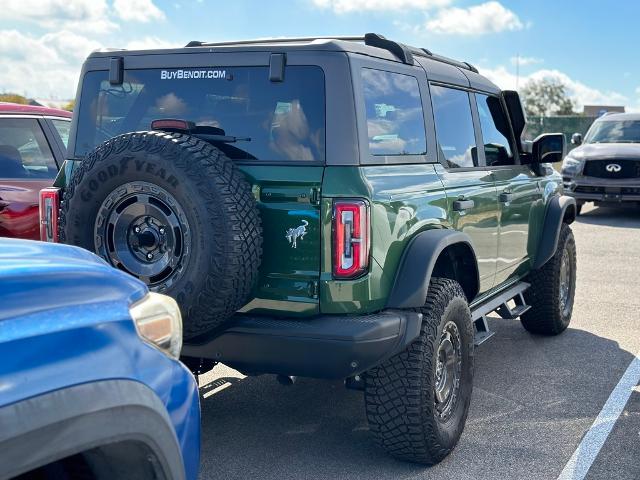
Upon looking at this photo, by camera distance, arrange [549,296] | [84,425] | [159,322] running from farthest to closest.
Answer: [549,296]
[159,322]
[84,425]

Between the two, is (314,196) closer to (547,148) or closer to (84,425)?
(84,425)

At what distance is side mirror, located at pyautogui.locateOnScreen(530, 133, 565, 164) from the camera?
18.9 ft

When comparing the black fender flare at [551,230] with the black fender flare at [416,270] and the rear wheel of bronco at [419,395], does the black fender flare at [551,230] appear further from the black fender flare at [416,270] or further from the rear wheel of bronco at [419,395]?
the black fender flare at [416,270]

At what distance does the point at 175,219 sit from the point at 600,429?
8.62ft

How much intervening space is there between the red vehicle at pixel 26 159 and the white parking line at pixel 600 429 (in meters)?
3.86

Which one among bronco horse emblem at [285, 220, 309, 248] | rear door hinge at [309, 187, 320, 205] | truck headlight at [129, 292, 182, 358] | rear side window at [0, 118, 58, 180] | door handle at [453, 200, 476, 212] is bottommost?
truck headlight at [129, 292, 182, 358]

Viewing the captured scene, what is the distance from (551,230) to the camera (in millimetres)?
5934

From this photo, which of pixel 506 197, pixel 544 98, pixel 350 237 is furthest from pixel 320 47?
pixel 544 98

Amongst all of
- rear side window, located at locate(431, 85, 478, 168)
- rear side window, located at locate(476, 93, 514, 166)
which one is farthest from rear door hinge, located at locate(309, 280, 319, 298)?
rear side window, located at locate(476, 93, 514, 166)

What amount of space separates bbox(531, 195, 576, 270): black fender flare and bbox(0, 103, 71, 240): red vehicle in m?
3.67

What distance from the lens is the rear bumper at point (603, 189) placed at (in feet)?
44.2

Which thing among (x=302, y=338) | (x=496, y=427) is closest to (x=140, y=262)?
(x=302, y=338)

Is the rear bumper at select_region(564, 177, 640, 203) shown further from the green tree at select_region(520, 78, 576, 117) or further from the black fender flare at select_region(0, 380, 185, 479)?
the green tree at select_region(520, 78, 576, 117)

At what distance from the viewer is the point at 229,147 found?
12.1ft
